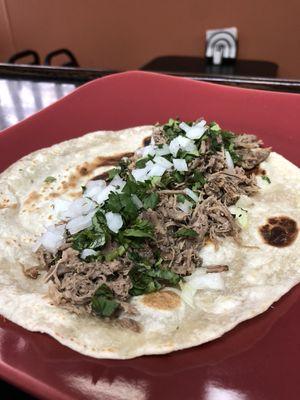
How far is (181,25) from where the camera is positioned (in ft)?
20.9

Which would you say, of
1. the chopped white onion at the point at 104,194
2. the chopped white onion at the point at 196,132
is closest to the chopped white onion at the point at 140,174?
the chopped white onion at the point at 104,194

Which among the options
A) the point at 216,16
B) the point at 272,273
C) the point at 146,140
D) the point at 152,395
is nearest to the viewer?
the point at 152,395

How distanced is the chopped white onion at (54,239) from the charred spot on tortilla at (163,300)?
53 centimetres

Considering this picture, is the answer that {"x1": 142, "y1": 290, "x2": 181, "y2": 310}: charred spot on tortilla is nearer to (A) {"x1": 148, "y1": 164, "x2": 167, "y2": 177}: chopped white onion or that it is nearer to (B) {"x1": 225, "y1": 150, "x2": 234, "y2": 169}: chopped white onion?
(A) {"x1": 148, "y1": 164, "x2": 167, "y2": 177}: chopped white onion

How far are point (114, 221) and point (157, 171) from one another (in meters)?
0.56

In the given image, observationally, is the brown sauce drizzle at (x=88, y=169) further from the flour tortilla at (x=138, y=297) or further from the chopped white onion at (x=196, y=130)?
the chopped white onion at (x=196, y=130)

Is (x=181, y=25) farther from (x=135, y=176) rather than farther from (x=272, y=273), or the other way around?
(x=272, y=273)

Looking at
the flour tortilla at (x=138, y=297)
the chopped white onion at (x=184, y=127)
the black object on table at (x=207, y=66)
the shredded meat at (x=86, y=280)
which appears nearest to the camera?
the flour tortilla at (x=138, y=297)

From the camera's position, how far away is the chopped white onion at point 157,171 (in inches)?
102

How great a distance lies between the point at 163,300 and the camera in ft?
6.87

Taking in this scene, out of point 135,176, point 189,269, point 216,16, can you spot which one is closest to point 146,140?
point 135,176

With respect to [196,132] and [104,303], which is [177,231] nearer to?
[104,303]

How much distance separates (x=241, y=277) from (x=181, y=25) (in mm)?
5030

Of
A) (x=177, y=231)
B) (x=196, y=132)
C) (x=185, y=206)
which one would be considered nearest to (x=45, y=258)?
(x=177, y=231)
